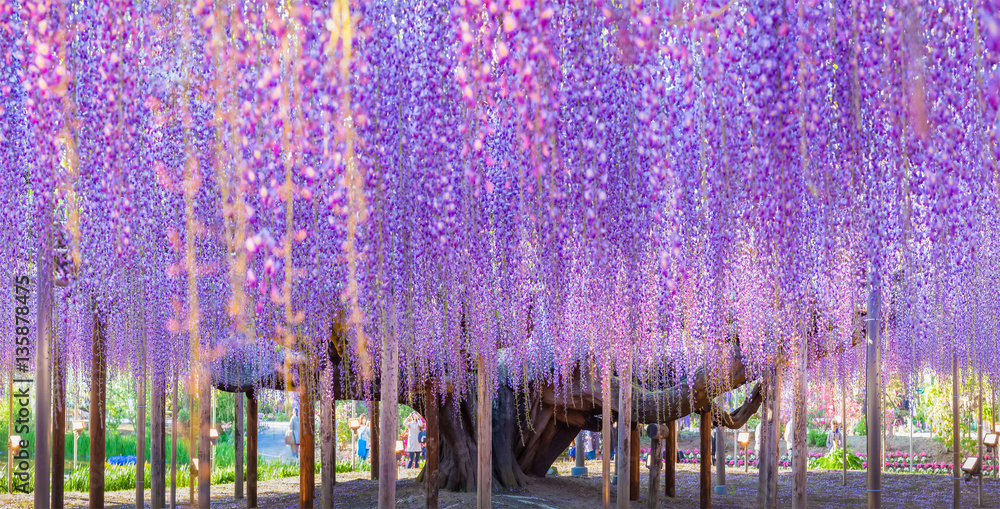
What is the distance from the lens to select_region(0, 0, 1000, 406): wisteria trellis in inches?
154

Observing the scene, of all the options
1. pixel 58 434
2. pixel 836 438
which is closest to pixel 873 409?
pixel 58 434

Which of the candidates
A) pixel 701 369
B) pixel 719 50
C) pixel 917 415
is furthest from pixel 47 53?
pixel 917 415

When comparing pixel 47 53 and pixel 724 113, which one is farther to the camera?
pixel 47 53

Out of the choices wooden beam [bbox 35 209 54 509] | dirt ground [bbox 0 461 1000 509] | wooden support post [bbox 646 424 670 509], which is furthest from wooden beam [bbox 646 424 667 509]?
wooden beam [bbox 35 209 54 509]

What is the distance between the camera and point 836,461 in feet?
65.1

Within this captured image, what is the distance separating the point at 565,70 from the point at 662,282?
2.35m

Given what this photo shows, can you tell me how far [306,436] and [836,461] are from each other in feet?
41.5

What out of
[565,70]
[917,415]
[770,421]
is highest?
[565,70]

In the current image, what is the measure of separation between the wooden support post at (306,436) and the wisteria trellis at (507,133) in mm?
3496

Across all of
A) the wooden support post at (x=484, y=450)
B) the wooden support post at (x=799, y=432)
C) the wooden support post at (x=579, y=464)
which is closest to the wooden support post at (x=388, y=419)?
the wooden support post at (x=484, y=450)

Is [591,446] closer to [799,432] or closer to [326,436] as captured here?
[799,432]

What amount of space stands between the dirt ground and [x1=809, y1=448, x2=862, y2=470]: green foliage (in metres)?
2.18

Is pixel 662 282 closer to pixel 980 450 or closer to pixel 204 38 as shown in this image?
pixel 204 38

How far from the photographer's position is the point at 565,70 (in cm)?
457
